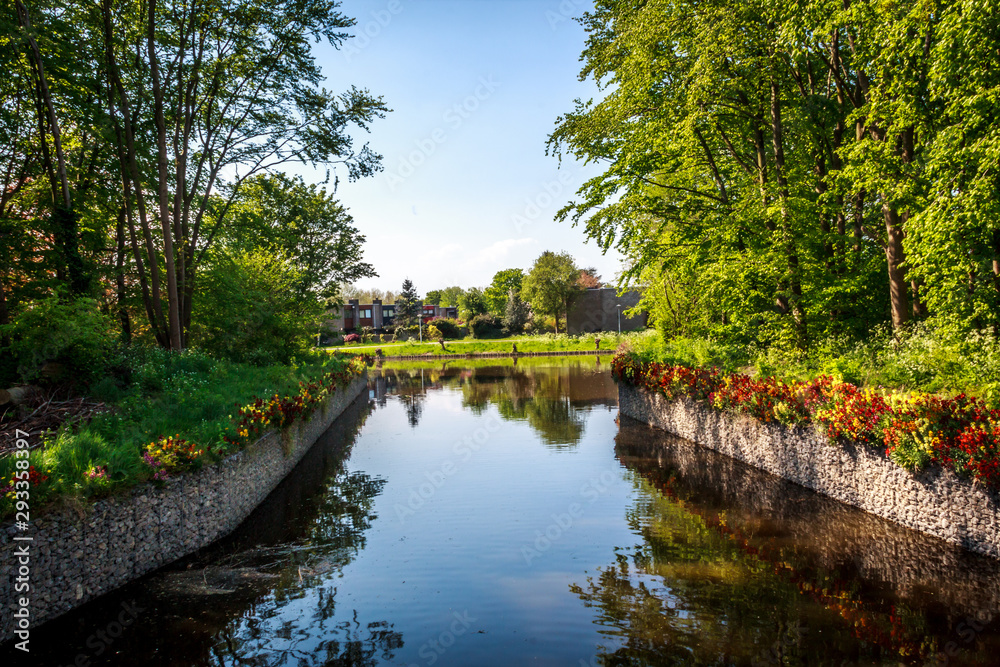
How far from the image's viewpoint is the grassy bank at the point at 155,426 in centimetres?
646

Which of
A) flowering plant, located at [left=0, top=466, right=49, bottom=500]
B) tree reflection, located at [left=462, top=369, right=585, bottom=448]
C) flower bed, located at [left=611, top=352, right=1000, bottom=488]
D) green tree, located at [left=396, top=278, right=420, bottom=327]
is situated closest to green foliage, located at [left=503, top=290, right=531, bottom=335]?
green tree, located at [left=396, top=278, right=420, bottom=327]

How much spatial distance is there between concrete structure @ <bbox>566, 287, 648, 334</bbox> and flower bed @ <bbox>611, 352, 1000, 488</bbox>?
49.3m

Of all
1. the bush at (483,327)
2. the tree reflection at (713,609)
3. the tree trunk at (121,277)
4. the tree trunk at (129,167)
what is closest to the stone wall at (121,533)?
the tree reflection at (713,609)

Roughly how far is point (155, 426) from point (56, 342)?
8.18 ft

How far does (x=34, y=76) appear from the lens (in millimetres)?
13305

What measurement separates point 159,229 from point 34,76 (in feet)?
18.6

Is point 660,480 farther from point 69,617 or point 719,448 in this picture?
point 69,617

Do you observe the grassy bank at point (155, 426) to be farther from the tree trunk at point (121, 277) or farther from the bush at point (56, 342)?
the tree trunk at point (121, 277)

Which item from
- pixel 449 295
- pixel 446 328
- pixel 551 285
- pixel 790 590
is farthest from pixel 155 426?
pixel 449 295

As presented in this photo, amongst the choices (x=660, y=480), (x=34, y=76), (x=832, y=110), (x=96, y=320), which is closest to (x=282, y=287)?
(x=34, y=76)

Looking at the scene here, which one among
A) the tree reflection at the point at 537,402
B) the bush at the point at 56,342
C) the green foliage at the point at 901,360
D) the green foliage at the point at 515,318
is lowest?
the tree reflection at the point at 537,402

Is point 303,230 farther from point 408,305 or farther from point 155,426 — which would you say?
point 408,305

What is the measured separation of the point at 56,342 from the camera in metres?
9.55

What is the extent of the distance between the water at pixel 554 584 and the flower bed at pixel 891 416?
1.17 m
